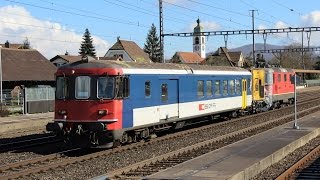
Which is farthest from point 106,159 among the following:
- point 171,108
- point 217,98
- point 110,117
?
point 217,98

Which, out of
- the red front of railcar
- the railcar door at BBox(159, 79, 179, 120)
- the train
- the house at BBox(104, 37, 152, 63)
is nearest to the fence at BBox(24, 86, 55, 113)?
the train

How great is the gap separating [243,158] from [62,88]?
258 inches

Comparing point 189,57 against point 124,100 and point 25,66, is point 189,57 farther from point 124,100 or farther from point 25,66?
point 124,100

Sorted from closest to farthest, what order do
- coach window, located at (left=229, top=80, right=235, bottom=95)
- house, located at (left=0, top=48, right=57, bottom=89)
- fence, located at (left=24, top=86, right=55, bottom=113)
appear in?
coach window, located at (left=229, top=80, right=235, bottom=95)
fence, located at (left=24, top=86, right=55, bottom=113)
house, located at (left=0, top=48, right=57, bottom=89)

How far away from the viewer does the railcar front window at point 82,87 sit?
15.9m

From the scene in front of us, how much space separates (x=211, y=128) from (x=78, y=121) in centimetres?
900

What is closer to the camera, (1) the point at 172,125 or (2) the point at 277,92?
(1) the point at 172,125

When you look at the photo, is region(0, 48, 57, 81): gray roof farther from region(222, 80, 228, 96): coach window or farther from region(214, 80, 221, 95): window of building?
region(214, 80, 221, 95): window of building

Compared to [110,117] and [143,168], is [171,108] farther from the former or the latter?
[143,168]

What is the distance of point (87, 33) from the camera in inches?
4166

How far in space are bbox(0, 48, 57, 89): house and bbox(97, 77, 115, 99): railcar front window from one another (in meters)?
26.4

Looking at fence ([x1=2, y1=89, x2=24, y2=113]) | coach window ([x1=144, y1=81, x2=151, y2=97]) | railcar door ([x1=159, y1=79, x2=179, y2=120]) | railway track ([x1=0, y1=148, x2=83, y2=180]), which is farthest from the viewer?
fence ([x1=2, y1=89, x2=24, y2=113])

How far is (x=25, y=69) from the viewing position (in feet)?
148

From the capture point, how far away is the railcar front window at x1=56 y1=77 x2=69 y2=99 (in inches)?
637
